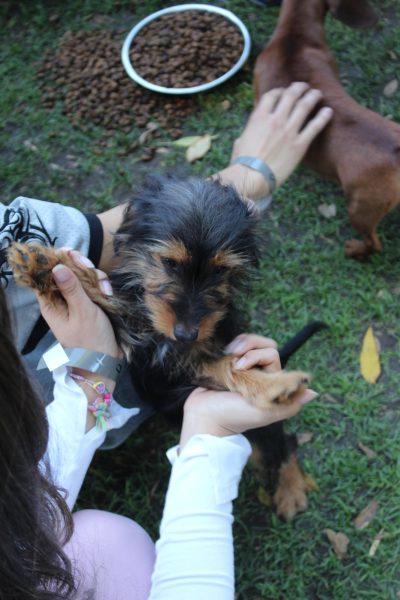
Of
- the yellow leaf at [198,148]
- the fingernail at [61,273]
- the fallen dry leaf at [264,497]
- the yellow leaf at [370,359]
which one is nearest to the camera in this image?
the fingernail at [61,273]

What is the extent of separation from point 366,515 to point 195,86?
2.49 metres

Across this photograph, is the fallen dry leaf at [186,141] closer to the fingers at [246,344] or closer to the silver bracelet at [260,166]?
the silver bracelet at [260,166]

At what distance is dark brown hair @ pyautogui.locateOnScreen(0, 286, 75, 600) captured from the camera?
3.36ft

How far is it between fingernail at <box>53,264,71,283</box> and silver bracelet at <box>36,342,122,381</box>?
229mm

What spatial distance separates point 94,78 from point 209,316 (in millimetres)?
2524

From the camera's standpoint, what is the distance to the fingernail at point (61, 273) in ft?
5.53

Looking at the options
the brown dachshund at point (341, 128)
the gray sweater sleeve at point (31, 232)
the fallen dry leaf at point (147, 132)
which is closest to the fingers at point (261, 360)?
the gray sweater sleeve at point (31, 232)

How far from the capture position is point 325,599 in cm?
237

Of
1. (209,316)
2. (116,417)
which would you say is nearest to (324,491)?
(116,417)

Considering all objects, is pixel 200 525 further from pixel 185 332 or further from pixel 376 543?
pixel 376 543

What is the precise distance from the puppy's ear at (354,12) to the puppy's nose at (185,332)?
2.39 metres

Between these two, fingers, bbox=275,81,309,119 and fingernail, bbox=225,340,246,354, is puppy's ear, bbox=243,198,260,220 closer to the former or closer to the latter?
fingernail, bbox=225,340,246,354

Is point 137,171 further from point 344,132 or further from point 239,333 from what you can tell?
point 239,333

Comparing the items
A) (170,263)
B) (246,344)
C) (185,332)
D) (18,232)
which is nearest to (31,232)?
(18,232)
